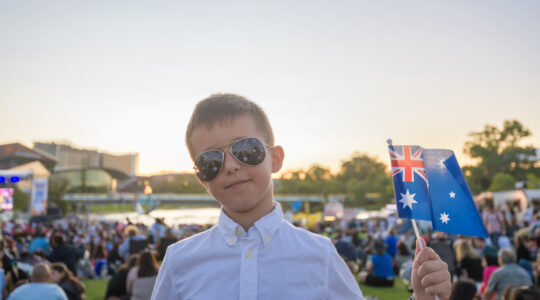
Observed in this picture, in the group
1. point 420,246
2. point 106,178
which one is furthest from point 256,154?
point 106,178

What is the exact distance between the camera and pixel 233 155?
1748 millimetres

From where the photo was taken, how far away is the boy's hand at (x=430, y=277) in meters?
1.63

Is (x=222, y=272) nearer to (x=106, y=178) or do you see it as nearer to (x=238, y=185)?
(x=238, y=185)

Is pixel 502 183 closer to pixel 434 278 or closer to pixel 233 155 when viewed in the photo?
pixel 434 278

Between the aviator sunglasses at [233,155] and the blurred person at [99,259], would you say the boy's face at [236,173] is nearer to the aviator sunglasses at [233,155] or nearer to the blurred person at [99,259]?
the aviator sunglasses at [233,155]

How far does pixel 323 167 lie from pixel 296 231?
122990 mm

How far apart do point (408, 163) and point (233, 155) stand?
95 centimetres

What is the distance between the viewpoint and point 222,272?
5.65ft

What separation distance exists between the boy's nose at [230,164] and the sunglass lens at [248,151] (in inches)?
0.7

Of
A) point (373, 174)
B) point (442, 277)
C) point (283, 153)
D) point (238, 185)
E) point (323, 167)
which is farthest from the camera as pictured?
point (323, 167)

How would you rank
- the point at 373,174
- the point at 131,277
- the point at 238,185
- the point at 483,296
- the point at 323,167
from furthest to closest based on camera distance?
the point at 323,167, the point at 373,174, the point at 131,277, the point at 483,296, the point at 238,185

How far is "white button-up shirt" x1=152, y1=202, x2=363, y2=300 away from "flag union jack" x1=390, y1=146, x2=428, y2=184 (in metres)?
0.64

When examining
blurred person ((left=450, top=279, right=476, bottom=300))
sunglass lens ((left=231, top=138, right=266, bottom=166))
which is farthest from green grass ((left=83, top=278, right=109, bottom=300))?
sunglass lens ((left=231, top=138, right=266, bottom=166))

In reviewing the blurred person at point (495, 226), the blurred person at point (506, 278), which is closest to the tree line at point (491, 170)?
the blurred person at point (495, 226)
